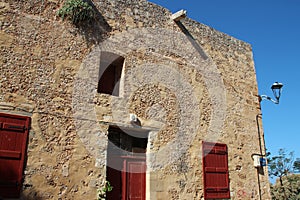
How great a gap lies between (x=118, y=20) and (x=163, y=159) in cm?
329

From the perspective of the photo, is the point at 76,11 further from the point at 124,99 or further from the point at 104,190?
the point at 104,190

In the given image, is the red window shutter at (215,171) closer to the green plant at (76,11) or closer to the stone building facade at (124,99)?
the stone building facade at (124,99)

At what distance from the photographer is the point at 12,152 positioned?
4.92 m

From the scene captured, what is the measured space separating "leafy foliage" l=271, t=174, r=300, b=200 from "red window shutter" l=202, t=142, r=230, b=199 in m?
13.4

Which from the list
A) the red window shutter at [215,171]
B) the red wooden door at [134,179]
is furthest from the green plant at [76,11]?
the red window shutter at [215,171]

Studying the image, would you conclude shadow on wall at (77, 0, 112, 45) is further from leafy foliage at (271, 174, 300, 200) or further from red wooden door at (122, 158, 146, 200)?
leafy foliage at (271, 174, 300, 200)

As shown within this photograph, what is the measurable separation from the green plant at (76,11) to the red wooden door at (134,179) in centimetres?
309

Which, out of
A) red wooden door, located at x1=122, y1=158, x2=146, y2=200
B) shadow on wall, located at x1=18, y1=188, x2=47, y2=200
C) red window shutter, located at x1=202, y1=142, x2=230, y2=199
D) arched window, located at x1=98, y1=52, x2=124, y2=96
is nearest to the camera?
shadow on wall, located at x1=18, y1=188, x2=47, y2=200

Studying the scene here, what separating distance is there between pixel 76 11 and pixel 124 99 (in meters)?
2.05

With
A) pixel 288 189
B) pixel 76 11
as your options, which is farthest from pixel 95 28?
pixel 288 189

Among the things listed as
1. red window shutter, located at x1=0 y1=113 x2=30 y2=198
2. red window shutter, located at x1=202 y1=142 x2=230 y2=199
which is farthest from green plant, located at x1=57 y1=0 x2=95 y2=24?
red window shutter, located at x1=202 y1=142 x2=230 y2=199

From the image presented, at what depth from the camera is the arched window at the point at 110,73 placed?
659cm

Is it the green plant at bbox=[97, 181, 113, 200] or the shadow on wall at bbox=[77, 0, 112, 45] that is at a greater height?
the shadow on wall at bbox=[77, 0, 112, 45]

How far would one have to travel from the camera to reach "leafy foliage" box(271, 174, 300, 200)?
741 inches
